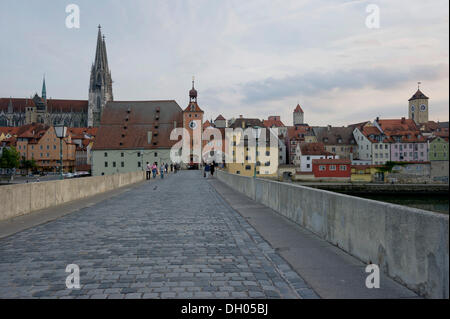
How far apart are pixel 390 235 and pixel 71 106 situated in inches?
7561

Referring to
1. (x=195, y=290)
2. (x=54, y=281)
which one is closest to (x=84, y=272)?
(x=54, y=281)

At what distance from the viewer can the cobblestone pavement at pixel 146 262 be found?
4934 mm

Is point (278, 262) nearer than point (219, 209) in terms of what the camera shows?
Yes

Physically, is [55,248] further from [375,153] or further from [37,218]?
[375,153]

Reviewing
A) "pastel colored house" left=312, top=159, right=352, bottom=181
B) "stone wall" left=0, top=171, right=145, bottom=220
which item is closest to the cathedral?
"pastel colored house" left=312, top=159, right=352, bottom=181

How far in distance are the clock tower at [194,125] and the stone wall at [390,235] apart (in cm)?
9950

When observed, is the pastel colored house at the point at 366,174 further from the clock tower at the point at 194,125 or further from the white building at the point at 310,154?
the clock tower at the point at 194,125

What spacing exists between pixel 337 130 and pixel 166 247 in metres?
112

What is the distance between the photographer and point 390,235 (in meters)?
5.19

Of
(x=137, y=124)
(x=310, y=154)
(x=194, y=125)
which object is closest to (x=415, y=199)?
(x=310, y=154)

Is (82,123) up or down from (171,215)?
up

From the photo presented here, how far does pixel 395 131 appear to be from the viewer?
109 metres

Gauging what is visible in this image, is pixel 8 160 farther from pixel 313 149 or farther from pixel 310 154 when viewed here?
pixel 313 149

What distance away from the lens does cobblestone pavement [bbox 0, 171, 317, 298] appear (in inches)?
194
